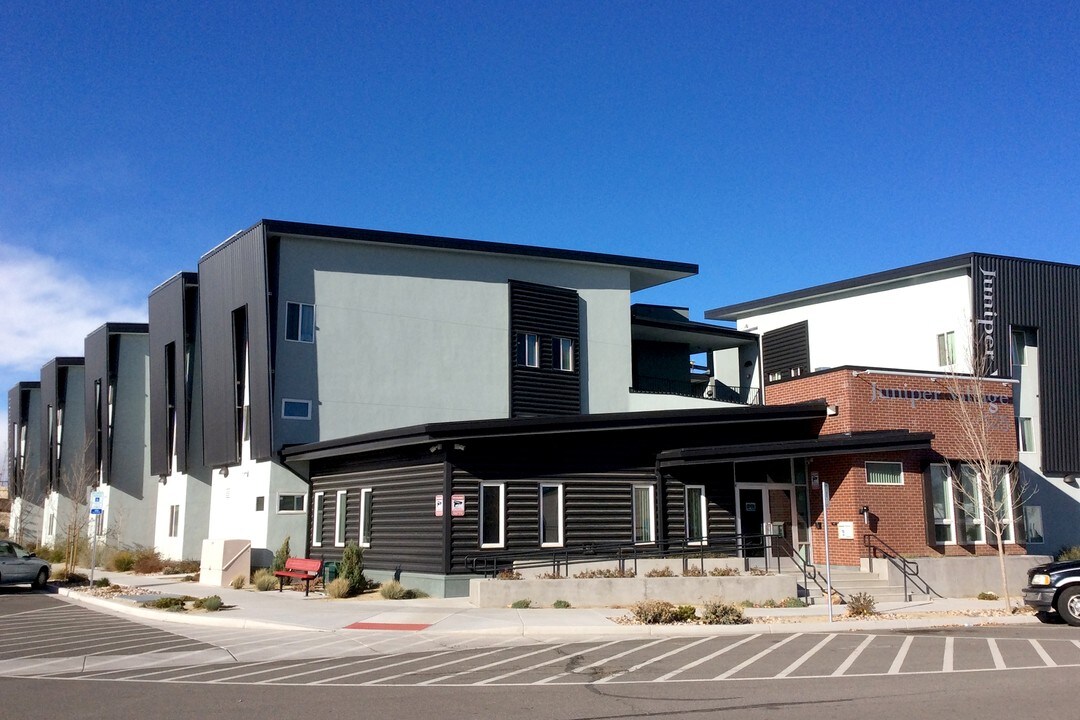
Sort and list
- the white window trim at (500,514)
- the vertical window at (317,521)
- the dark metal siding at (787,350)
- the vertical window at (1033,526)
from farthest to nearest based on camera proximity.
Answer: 1. the dark metal siding at (787,350)
2. the vertical window at (1033,526)
3. the vertical window at (317,521)
4. the white window trim at (500,514)

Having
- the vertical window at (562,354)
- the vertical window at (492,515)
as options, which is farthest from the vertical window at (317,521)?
the vertical window at (562,354)

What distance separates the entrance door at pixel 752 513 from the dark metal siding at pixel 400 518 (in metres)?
8.60

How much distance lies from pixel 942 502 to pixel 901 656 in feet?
41.6

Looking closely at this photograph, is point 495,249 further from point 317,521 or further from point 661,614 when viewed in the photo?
point 661,614

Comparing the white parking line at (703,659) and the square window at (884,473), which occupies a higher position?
the square window at (884,473)

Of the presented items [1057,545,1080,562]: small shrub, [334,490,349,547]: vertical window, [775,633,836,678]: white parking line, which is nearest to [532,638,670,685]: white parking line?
[775,633,836,678]: white parking line

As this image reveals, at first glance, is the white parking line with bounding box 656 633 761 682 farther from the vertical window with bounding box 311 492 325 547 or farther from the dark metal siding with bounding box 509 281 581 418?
the dark metal siding with bounding box 509 281 581 418

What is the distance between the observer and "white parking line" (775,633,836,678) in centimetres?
1280

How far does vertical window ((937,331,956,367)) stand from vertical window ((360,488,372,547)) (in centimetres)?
2003

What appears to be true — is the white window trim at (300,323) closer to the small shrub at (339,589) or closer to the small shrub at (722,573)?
the small shrub at (339,589)

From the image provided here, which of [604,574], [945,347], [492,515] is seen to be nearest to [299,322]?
[492,515]

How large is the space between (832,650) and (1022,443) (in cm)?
2124

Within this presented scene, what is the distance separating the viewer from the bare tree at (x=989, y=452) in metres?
25.4

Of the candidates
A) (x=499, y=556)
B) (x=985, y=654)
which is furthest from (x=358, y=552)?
(x=985, y=654)
